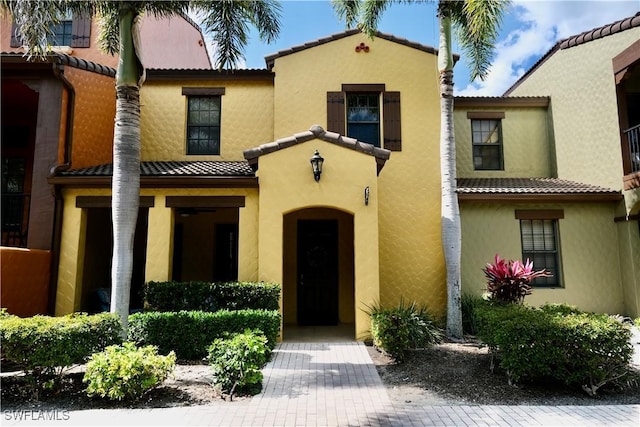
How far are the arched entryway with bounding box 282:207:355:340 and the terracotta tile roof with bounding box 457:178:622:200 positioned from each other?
3585 millimetres

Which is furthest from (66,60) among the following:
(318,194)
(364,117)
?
(364,117)

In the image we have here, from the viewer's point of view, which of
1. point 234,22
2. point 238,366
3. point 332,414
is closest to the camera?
point 332,414

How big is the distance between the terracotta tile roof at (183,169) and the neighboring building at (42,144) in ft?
1.81

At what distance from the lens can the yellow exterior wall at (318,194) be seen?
8969 millimetres

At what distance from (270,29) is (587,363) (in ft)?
27.2

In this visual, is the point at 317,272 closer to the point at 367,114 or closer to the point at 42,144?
the point at 367,114

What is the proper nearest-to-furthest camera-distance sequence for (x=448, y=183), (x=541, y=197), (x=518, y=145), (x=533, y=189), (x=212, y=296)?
(x=212, y=296)
(x=448, y=183)
(x=541, y=197)
(x=533, y=189)
(x=518, y=145)

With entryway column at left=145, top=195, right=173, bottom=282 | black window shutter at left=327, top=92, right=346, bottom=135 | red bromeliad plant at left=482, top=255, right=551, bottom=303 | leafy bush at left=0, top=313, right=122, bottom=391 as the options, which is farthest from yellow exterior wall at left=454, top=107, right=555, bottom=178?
leafy bush at left=0, top=313, right=122, bottom=391

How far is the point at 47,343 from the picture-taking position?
17.7ft

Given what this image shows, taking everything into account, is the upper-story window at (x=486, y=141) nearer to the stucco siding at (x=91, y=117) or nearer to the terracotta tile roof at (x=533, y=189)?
the terracotta tile roof at (x=533, y=189)

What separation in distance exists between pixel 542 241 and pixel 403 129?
509 centimetres

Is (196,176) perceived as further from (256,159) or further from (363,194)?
(363,194)

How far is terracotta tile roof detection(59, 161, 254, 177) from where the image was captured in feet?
31.6

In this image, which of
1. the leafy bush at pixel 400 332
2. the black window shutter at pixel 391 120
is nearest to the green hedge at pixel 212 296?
the leafy bush at pixel 400 332
